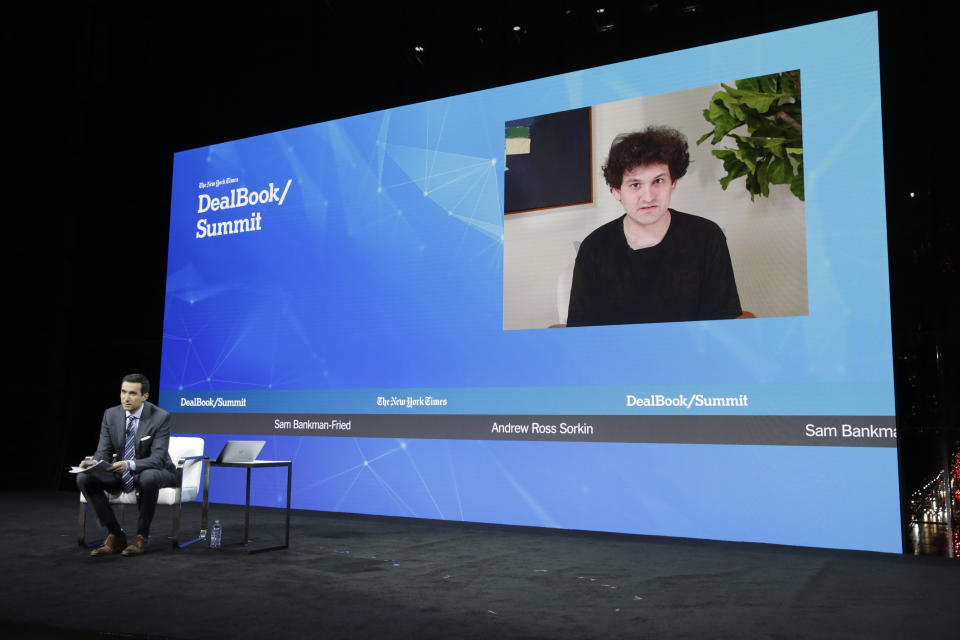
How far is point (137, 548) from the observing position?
3953 mm

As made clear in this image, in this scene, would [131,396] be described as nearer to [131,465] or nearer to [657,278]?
[131,465]

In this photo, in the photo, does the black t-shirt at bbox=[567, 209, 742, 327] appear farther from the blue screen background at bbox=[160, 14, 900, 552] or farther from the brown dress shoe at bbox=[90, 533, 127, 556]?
the brown dress shoe at bbox=[90, 533, 127, 556]

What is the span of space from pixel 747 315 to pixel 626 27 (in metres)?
2.27

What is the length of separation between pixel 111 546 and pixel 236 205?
329 cm

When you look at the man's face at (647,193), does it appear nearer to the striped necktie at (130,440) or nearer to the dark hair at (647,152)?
the dark hair at (647,152)

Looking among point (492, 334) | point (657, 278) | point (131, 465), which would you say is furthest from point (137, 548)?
Answer: point (657, 278)

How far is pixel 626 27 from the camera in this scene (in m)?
5.45

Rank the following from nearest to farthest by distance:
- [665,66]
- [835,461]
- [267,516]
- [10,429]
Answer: [835,461], [665,66], [267,516], [10,429]

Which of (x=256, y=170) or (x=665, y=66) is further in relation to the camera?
(x=256, y=170)

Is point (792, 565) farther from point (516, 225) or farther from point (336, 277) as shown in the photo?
point (336, 277)

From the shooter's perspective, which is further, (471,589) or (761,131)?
(761,131)

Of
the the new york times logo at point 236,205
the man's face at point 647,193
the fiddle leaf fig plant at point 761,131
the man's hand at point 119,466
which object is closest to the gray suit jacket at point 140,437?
the man's hand at point 119,466

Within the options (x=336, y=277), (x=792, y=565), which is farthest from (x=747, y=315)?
(x=336, y=277)

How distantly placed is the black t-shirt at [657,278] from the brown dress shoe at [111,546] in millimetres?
2836
